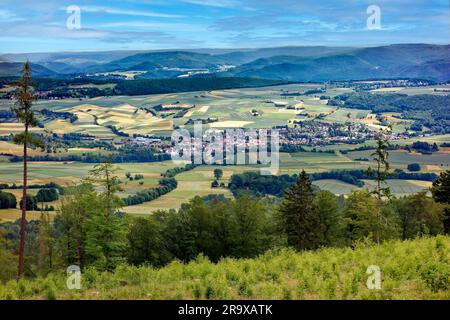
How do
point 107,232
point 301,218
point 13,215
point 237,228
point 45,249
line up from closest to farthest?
point 107,232 < point 301,218 < point 237,228 < point 45,249 < point 13,215

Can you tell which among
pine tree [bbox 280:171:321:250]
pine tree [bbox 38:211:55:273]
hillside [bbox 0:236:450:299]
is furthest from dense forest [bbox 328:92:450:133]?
hillside [bbox 0:236:450:299]

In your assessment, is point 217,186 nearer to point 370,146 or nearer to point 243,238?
point 243,238

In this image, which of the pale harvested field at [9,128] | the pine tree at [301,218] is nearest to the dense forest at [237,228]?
the pine tree at [301,218]

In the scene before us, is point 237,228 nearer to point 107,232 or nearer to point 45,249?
point 107,232

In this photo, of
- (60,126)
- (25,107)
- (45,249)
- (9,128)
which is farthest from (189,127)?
(25,107)

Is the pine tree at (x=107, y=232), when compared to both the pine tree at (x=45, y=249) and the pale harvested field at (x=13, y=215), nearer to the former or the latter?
the pine tree at (x=45, y=249)
